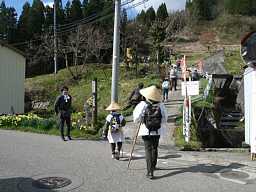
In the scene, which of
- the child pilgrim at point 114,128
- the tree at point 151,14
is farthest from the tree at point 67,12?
the child pilgrim at point 114,128

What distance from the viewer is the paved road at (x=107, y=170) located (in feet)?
23.0

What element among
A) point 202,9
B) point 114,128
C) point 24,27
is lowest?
point 114,128

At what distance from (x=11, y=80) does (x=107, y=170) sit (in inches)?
664

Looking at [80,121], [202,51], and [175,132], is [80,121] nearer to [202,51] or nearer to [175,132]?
[175,132]

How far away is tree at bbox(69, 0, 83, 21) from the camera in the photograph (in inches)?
1870

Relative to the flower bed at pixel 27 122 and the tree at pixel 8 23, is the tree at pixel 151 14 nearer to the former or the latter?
the tree at pixel 8 23

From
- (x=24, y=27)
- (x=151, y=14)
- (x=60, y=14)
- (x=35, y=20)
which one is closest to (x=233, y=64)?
(x=60, y=14)

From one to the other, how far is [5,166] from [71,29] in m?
34.7

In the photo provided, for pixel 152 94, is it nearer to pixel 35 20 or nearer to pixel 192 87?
pixel 192 87

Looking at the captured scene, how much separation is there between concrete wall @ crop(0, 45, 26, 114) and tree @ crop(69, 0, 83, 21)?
23.0 metres

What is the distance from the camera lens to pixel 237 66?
32.7 metres

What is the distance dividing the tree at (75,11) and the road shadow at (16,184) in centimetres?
4115

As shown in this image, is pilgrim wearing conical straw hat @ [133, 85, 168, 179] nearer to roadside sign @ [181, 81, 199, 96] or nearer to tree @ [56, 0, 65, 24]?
roadside sign @ [181, 81, 199, 96]

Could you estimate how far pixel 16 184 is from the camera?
23.4ft
